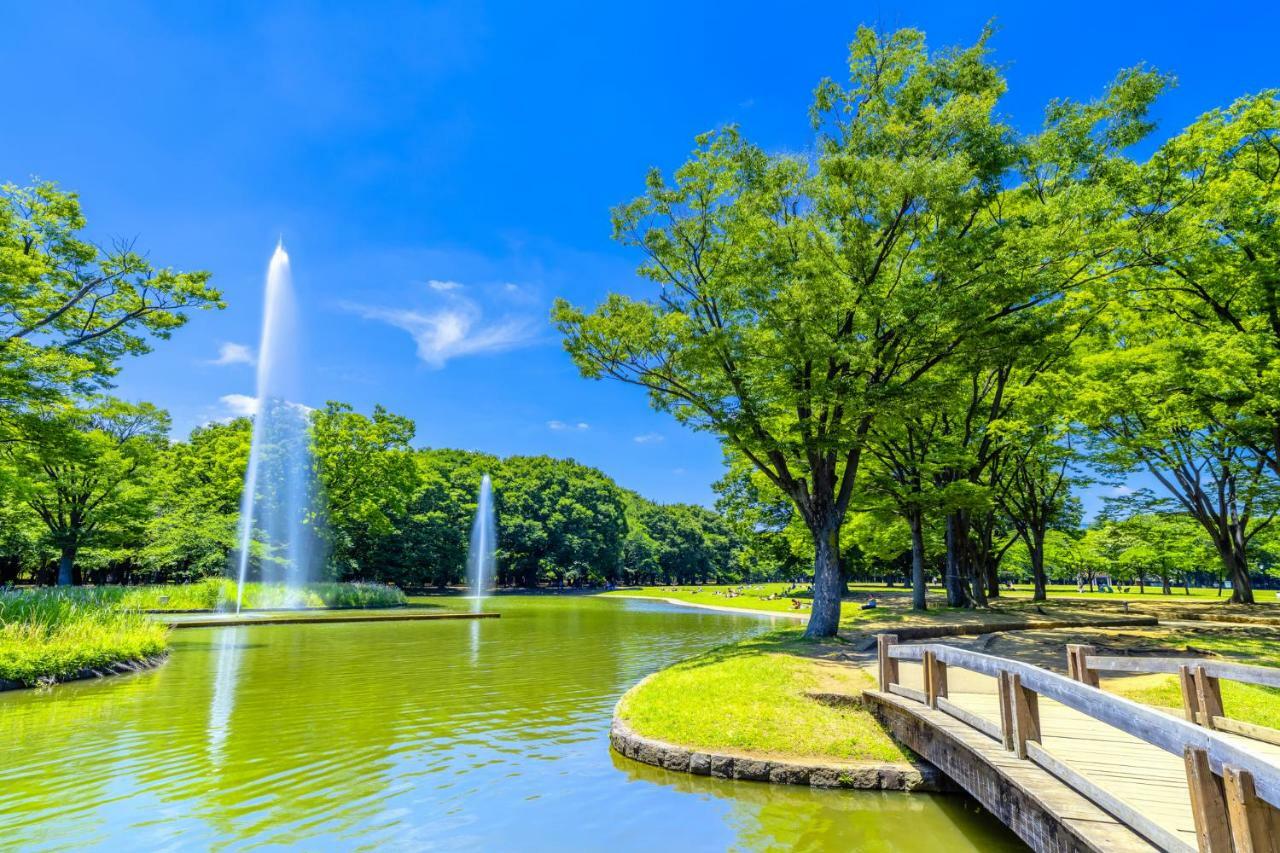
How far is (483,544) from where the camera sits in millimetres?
65375

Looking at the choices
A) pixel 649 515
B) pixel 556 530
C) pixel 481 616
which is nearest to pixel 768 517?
pixel 481 616

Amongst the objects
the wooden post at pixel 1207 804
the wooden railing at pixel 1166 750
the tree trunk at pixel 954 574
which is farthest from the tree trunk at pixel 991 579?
the wooden post at pixel 1207 804

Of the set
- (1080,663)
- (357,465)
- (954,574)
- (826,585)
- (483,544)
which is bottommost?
(1080,663)

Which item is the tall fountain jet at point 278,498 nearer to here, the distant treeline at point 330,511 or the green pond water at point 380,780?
the distant treeline at point 330,511

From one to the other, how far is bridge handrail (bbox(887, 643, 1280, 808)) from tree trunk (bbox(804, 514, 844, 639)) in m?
9.32

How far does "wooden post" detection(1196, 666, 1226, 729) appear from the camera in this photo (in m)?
6.81

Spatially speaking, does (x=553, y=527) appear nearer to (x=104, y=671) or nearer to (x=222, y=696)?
(x=104, y=671)

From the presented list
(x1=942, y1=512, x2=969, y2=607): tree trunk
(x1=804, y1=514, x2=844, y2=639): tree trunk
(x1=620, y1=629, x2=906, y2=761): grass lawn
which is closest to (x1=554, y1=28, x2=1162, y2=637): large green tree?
(x1=804, y1=514, x2=844, y2=639): tree trunk

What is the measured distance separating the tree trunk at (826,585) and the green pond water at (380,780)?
17.7ft

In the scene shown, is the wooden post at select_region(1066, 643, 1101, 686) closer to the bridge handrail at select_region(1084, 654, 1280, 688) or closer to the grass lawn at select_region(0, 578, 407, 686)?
the bridge handrail at select_region(1084, 654, 1280, 688)

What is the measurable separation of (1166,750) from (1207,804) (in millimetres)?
1191

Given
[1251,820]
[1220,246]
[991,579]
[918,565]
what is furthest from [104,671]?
[991,579]

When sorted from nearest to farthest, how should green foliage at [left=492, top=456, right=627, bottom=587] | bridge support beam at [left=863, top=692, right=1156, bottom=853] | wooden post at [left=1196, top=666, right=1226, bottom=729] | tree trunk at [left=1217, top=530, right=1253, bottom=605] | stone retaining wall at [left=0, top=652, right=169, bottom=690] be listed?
bridge support beam at [left=863, top=692, right=1156, bottom=853], wooden post at [left=1196, top=666, right=1226, bottom=729], stone retaining wall at [left=0, top=652, right=169, bottom=690], tree trunk at [left=1217, top=530, right=1253, bottom=605], green foliage at [left=492, top=456, right=627, bottom=587]

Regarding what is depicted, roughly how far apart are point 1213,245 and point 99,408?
4289 cm
